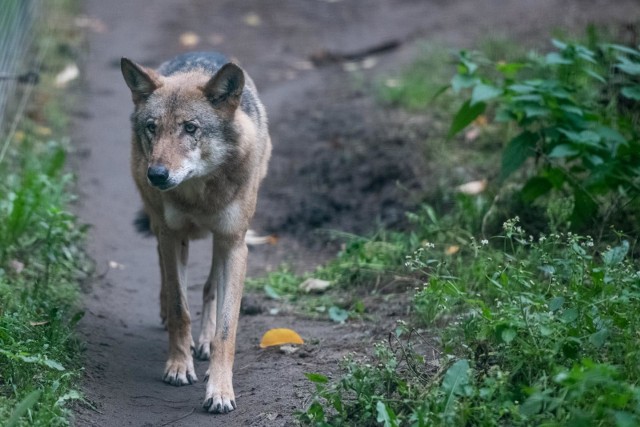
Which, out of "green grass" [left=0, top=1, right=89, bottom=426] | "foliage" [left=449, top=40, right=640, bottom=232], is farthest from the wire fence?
"foliage" [left=449, top=40, right=640, bottom=232]

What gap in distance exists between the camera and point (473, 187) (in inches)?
315

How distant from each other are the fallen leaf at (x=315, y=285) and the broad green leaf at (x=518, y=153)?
166cm

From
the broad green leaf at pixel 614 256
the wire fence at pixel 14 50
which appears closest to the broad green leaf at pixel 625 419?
the broad green leaf at pixel 614 256

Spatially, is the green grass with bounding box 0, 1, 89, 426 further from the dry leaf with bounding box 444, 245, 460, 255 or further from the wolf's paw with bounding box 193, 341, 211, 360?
the dry leaf with bounding box 444, 245, 460, 255

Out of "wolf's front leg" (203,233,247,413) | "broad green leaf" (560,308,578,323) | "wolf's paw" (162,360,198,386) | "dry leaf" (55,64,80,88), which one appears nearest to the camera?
"broad green leaf" (560,308,578,323)

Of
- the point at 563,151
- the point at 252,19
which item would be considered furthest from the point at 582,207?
the point at 252,19

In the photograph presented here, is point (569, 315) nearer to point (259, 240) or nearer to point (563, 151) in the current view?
point (563, 151)

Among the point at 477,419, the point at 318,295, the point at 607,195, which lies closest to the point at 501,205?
the point at 607,195

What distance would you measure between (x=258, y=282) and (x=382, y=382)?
Result: 2.95 metres

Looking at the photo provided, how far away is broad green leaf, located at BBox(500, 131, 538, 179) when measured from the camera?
6.79 meters

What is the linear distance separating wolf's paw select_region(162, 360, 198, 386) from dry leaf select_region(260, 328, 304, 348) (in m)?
0.54

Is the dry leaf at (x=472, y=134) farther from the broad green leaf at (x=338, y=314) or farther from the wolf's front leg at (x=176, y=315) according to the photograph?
the wolf's front leg at (x=176, y=315)

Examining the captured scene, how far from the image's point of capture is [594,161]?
6.42m

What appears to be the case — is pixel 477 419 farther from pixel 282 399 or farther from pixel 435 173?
pixel 435 173
